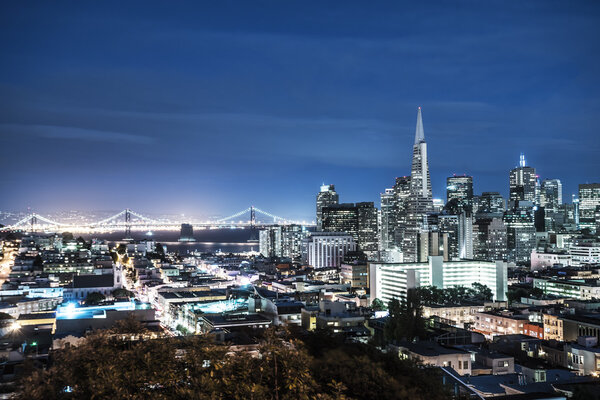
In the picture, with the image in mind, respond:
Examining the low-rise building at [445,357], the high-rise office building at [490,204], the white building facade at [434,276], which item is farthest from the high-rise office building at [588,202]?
the low-rise building at [445,357]

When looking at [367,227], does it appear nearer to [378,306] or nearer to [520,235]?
[520,235]

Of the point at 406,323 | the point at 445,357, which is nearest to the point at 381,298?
the point at 406,323

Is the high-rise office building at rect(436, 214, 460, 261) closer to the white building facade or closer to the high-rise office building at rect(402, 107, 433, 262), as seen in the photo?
the high-rise office building at rect(402, 107, 433, 262)

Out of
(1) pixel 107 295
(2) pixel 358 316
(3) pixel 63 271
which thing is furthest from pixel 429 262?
(3) pixel 63 271

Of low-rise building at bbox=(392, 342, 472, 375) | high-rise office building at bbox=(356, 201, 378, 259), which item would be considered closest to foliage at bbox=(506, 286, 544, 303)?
low-rise building at bbox=(392, 342, 472, 375)

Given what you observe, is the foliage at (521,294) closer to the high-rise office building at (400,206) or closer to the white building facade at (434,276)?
the white building facade at (434,276)
